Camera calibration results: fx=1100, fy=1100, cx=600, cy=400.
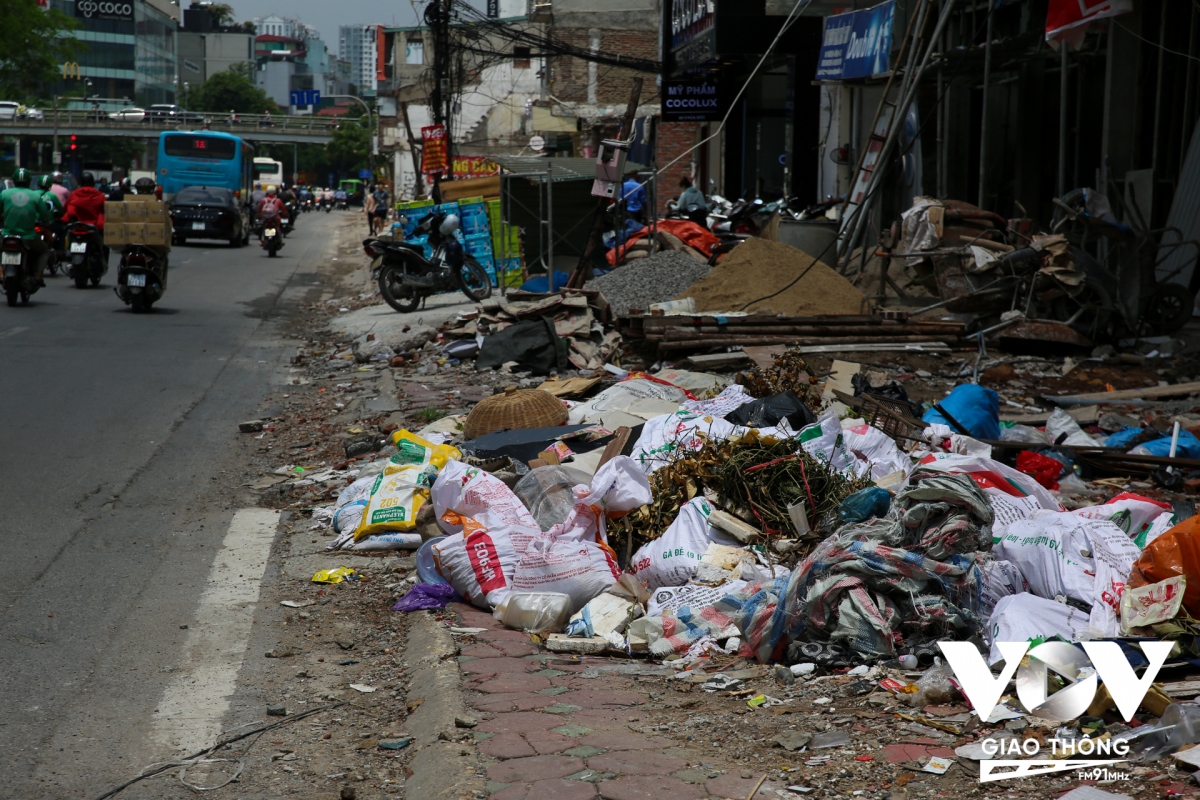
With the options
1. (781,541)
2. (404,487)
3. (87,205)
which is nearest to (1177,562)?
(781,541)

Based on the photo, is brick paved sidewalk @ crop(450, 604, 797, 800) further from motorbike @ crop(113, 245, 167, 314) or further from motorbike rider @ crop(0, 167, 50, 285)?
motorbike rider @ crop(0, 167, 50, 285)

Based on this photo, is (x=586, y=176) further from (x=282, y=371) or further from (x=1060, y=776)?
(x=1060, y=776)

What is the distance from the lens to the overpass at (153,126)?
237ft

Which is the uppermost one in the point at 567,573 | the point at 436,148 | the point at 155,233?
the point at 436,148

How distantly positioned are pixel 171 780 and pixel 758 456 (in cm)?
300

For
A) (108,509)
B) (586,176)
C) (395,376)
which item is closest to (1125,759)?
(108,509)

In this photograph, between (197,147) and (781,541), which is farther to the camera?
(197,147)

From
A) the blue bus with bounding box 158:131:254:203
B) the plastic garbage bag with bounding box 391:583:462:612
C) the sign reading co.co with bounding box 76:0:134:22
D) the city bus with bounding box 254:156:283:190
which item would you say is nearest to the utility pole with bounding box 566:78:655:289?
the plastic garbage bag with bounding box 391:583:462:612

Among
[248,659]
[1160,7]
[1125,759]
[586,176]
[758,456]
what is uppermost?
[1160,7]

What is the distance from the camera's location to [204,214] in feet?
97.8

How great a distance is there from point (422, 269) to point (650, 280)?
3747 millimetres

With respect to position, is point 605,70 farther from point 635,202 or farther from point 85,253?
Answer: point 85,253

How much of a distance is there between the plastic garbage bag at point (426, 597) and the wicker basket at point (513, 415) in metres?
2.29

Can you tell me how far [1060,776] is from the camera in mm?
2873
